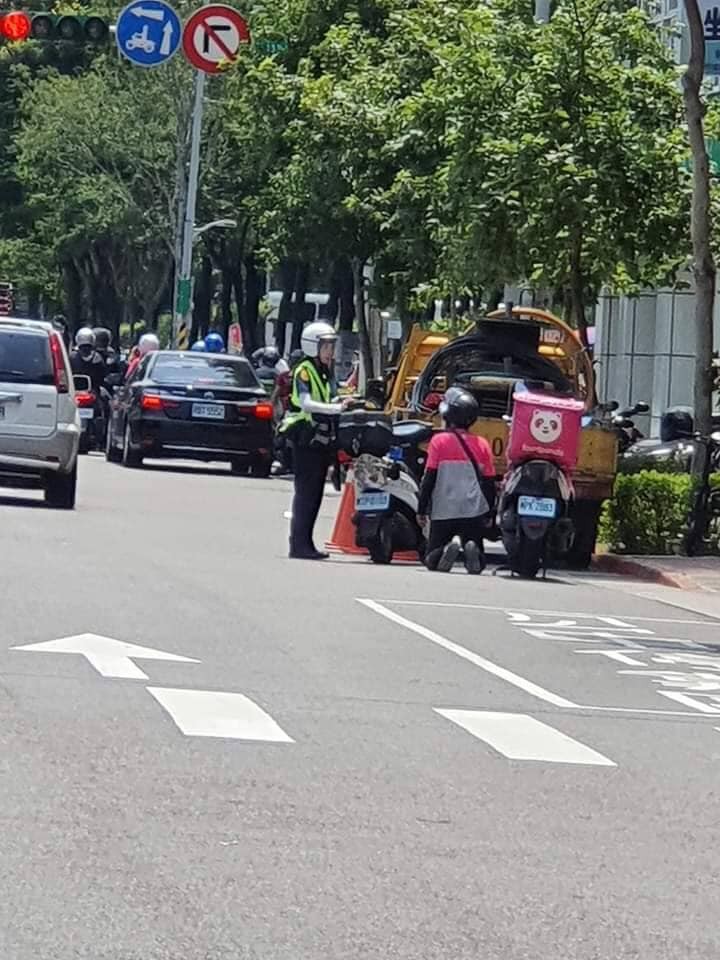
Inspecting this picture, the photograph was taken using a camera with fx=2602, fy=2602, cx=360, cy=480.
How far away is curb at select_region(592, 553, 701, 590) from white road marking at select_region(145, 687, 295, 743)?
9.25m

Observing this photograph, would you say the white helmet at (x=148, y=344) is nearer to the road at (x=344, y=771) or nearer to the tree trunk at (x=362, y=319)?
the tree trunk at (x=362, y=319)

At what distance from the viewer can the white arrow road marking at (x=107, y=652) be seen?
40.2 feet

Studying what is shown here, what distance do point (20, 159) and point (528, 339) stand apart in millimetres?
46248

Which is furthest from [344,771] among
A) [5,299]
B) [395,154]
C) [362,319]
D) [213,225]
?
[5,299]

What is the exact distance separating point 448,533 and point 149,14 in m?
20.9

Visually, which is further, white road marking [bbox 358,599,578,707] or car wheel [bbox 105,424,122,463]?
car wheel [bbox 105,424,122,463]

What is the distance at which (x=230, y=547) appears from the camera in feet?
67.9

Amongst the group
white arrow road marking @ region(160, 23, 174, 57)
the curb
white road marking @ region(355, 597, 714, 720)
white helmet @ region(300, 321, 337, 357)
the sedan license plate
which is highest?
white arrow road marking @ region(160, 23, 174, 57)

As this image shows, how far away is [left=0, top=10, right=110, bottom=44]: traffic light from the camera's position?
105 ft

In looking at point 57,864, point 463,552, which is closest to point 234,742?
point 57,864

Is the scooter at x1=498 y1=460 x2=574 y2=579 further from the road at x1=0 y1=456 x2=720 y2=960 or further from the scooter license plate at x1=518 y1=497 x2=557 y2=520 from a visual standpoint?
the road at x1=0 y1=456 x2=720 y2=960

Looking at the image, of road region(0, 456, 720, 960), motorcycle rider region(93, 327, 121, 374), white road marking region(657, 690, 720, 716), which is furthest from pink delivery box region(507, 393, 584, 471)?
motorcycle rider region(93, 327, 121, 374)

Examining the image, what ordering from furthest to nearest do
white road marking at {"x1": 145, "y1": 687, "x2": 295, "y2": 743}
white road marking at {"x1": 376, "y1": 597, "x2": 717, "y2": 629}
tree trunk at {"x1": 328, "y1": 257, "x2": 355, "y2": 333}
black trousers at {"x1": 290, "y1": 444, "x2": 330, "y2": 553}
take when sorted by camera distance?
tree trunk at {"x1": 328, "y1": 257, "x2": 355, "y2": 333} < black trousers at {"x1": 290, "y1": 444, "x2": 330, "y2": 553} < white road marking at {"x1": 376, "y1": 597, "x2": 717, "y2": 629} < white road marking at {"x1": 145, "y1": 687, "x2": 295, "y2": 743}

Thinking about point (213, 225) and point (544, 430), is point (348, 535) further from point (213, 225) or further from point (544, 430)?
point (213, 225)
